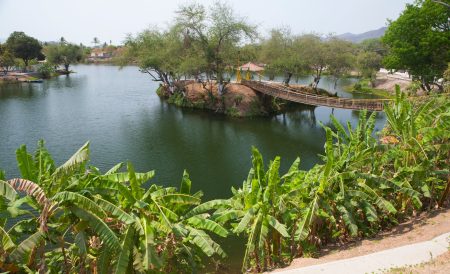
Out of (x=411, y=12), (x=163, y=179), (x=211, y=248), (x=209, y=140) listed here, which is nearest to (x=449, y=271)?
(x=211, y=248)

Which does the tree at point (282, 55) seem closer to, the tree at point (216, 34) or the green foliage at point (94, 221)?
the tree at point (216, 34)

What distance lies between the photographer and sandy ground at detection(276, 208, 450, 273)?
11430 millimetres

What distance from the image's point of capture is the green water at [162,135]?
76.5ft

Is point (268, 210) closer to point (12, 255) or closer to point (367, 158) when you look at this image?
point (367, 158)

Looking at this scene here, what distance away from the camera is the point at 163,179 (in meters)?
21.3

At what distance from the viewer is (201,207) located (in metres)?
10.9

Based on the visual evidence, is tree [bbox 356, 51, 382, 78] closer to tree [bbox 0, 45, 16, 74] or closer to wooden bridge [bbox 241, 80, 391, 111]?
wooden bridge [bbox 241, 80, 391, 111]

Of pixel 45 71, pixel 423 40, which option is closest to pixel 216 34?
pixel 423 40

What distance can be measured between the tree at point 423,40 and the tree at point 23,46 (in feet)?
255

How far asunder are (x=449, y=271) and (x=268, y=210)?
5037 millimetres

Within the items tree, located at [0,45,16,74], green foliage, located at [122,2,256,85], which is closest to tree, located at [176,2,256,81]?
green foliage, located at [122,2,256,85]

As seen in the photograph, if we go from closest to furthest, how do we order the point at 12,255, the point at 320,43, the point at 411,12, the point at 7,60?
the point at 12,255, the point at 411,12, the point at 320,43, the point at 7,60

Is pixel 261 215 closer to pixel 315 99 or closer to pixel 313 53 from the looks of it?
pixel 315 99

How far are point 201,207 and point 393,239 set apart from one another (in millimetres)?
6575
